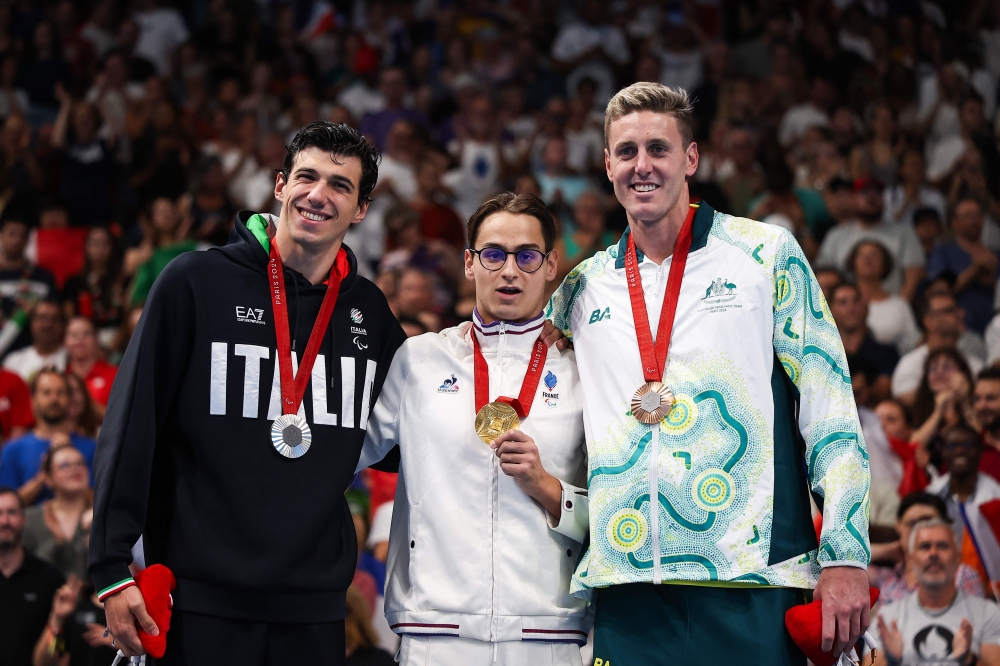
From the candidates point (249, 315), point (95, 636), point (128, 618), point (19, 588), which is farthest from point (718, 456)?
point (19, 588)

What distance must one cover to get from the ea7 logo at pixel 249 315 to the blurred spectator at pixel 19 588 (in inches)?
155

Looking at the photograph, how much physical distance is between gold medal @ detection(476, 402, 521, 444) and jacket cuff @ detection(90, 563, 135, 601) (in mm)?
1213

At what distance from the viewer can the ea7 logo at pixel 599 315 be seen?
153 inches

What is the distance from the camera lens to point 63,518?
7.34m

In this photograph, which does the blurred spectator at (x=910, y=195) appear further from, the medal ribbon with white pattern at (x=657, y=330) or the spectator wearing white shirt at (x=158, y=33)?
the spectator wearing white shirt at (x=158, y=33)

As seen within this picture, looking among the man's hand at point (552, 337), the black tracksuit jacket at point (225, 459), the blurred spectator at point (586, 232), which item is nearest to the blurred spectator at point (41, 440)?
the blurred spectator at point (586, 232)

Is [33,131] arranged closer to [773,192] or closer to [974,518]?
[773,192]

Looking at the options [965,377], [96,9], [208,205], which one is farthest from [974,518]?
[96,9]

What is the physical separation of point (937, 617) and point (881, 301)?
3.55 meters

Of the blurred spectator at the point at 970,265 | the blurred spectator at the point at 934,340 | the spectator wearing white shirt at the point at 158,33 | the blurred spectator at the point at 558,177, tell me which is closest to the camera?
the blurred spectator at the point at 934,340

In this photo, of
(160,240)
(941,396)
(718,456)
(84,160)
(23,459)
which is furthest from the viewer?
(84,160)

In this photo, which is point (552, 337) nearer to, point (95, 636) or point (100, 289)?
point (95, 636)

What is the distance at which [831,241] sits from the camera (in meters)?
9.91

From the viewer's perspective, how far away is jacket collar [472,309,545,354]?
13.2 feet
